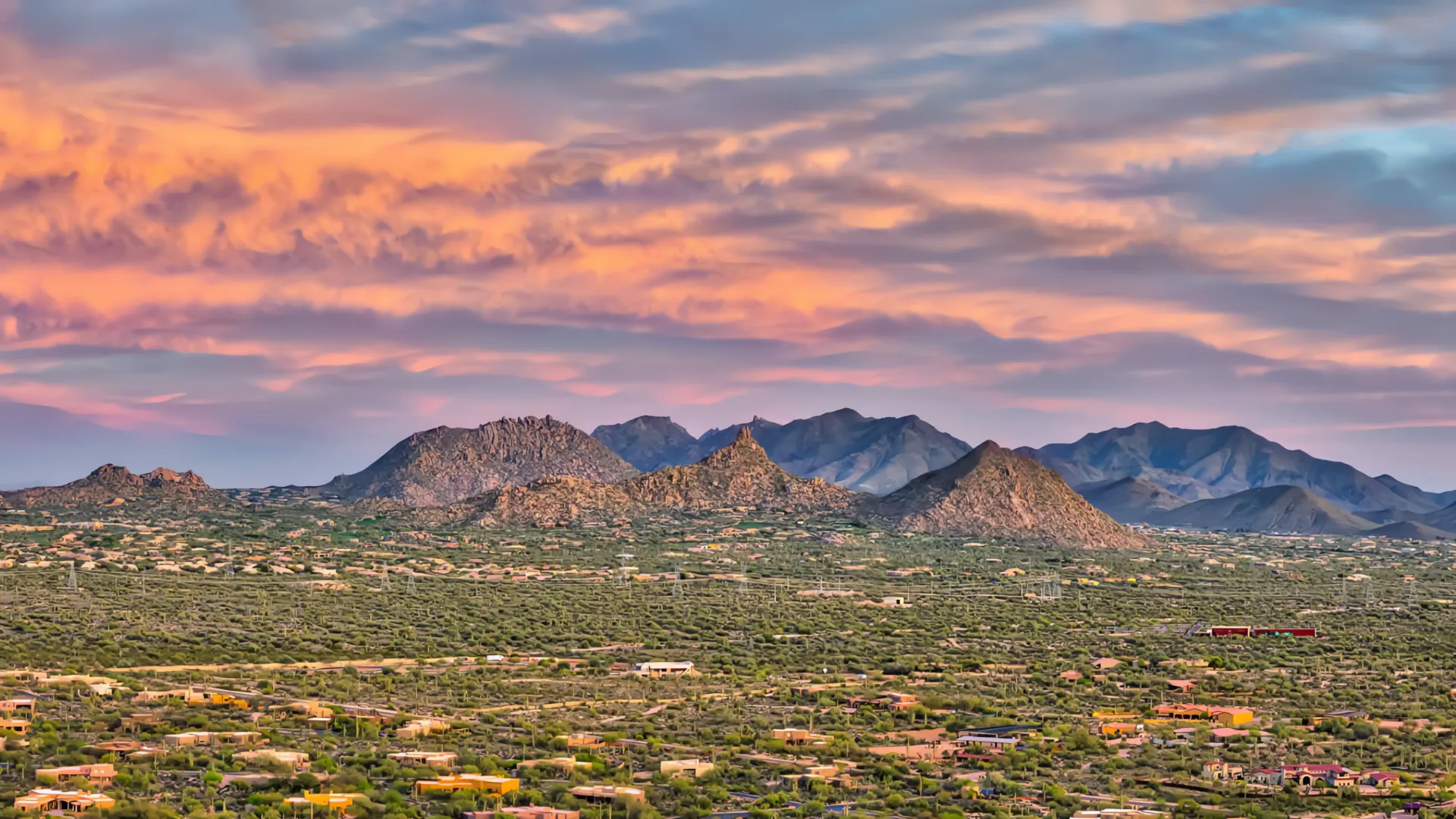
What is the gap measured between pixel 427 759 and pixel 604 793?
8026 millimetres

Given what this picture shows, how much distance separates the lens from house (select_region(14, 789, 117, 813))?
156 feet

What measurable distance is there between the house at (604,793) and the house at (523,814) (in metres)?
1.88

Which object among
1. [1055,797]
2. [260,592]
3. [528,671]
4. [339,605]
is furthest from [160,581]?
[1055,797]

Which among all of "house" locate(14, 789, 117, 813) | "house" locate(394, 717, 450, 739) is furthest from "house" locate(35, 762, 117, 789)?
"house" locate(394, 717, 450, 739)

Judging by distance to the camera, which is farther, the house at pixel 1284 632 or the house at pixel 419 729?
the house at pixel 1284 632

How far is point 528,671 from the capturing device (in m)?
89.4

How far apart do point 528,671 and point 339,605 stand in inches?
1620

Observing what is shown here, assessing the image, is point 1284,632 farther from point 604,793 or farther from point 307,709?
point 604,793

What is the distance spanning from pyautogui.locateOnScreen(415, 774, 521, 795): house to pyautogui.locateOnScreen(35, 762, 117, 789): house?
349 inches

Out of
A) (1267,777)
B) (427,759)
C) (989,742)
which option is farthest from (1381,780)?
(427,759)

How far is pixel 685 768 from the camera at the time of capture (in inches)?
2253

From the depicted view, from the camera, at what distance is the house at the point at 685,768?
5662 cm

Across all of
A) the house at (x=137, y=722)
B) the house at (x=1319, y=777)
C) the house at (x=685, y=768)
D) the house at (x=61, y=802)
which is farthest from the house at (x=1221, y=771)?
the house at (x=137, y=722)

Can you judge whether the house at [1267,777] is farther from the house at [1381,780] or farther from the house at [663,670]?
the house at [663,670]
